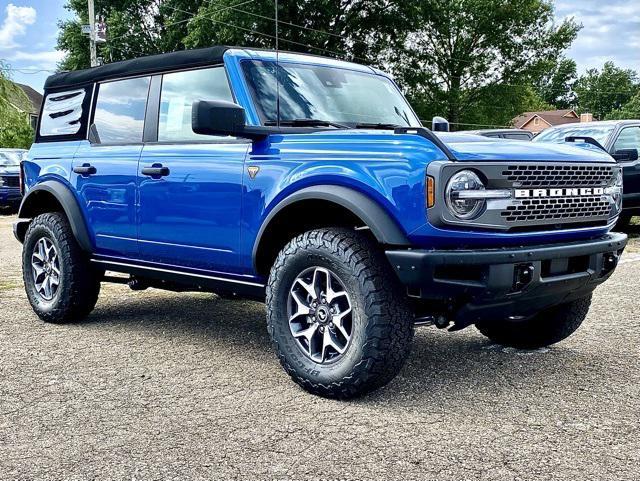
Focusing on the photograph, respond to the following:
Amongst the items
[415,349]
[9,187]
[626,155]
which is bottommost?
[9,187]

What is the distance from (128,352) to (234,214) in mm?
1305

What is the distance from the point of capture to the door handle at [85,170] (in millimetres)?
5445

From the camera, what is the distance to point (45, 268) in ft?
19.6

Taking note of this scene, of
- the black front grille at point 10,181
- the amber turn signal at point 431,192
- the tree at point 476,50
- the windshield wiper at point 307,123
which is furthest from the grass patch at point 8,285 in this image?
the tree at point 476,50

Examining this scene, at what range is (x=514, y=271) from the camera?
11.7 feet

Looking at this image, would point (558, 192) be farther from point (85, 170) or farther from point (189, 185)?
point (85, 170)

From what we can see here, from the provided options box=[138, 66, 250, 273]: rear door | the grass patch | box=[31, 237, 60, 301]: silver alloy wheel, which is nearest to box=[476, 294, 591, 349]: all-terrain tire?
box=[138, 66, 250, 273]: rear door

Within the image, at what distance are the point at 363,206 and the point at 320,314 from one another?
65 centimetres

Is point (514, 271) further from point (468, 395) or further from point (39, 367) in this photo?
point (39, 367)

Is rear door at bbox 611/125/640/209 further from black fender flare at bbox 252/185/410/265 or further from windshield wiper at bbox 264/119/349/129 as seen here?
black fender flare at bbox 252/185/410/265

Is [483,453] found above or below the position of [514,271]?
below

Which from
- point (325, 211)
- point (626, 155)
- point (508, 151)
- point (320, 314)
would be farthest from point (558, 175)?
point (626, 155)

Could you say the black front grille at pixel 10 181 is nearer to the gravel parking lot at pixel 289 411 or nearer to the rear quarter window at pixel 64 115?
the rear quarter window at pixel 64 115

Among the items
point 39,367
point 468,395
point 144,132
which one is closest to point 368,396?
point 468,395
